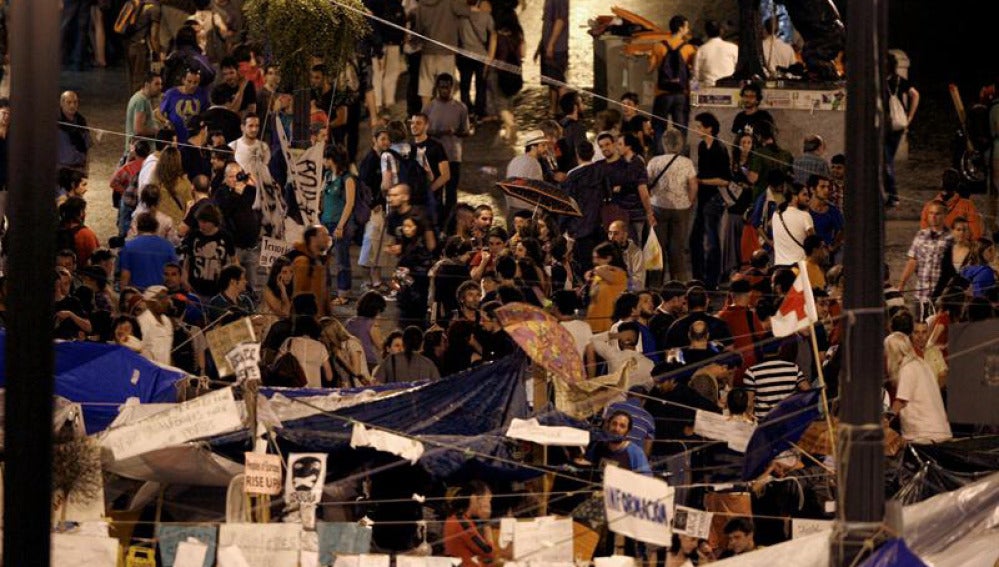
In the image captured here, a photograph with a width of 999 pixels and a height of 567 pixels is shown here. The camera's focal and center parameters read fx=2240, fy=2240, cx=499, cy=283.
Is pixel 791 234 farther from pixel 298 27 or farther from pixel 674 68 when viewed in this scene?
pixel 674 68

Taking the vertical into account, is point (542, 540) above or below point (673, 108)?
below

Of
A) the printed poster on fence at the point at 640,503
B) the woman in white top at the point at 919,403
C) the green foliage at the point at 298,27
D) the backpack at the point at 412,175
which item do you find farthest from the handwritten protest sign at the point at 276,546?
the backpack at the point at 412,175

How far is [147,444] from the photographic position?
13906 mm

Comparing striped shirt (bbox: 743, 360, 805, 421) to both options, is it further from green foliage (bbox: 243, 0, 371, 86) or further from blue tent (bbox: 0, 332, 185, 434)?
green foliage (bbox: 243, 0, 371, 86)

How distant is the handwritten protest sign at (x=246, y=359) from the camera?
13.4 m

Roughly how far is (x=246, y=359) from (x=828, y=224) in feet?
30.3

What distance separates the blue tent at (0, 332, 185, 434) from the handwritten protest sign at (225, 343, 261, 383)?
6.27 feet

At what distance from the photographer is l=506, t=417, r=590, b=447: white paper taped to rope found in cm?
1405

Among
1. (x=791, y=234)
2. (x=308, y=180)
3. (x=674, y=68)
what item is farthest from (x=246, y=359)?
(x=674, y=68)

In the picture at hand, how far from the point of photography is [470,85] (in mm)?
28828

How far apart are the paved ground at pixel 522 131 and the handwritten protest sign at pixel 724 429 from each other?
26.0 ft

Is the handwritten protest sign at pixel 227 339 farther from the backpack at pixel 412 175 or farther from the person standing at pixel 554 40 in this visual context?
the person standing at pixel 554 40

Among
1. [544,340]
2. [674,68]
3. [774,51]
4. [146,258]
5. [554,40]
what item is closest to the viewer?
[544,340]

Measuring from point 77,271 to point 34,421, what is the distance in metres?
9.68
